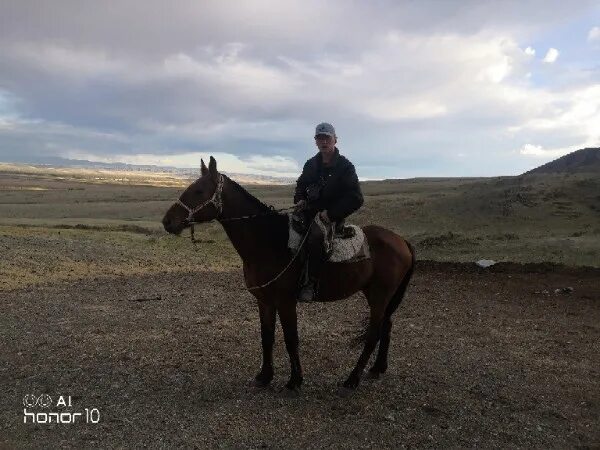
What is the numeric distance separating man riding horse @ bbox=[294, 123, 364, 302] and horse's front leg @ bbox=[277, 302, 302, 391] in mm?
308

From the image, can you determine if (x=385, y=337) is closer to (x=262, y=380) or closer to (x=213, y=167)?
(x=262, y=380)

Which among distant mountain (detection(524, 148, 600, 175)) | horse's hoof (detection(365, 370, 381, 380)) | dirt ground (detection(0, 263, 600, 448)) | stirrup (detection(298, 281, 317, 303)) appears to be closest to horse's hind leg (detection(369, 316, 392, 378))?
horse's hoof (detection(365, 370, 381, 380))

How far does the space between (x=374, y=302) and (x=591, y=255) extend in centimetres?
1432

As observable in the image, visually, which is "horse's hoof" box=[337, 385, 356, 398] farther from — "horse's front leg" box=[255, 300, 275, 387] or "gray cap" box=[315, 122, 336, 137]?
"gray cap" box=[315, 122, 336, 137]

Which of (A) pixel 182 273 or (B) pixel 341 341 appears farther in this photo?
(A) pixel 182 273

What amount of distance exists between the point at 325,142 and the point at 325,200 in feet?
2.79

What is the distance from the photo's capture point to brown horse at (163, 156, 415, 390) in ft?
21.9

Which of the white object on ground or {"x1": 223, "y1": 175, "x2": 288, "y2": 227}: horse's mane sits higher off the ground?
{"x1": 223, "y1": 175, "x2": 288, "y2": 227}: horse's mane

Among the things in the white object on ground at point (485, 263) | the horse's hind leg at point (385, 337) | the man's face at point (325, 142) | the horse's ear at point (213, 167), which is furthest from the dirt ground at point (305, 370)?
the white object on ground at point (485, 263)

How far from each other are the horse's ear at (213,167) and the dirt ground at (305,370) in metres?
3.24

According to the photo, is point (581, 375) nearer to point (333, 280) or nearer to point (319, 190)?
point (333, 280)

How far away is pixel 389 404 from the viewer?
694cm

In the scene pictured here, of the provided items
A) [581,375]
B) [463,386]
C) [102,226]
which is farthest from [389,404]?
[102,226]

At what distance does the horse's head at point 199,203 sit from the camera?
258 inches
